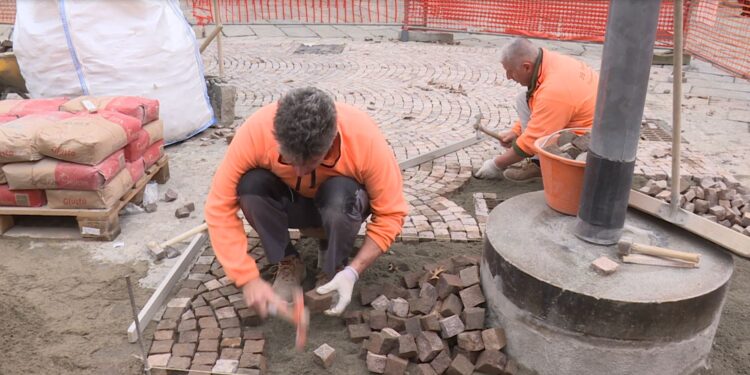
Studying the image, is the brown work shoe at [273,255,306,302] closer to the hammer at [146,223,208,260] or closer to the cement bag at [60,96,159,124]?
the hammer at [146,223,208,260]

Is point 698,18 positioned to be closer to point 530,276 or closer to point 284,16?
point 284,16

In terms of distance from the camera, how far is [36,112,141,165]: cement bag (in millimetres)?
4051

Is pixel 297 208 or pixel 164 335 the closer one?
pixel 164 335

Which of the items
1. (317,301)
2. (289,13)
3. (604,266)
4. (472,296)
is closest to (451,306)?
(472,296)

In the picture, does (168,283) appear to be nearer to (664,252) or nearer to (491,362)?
(491,362)

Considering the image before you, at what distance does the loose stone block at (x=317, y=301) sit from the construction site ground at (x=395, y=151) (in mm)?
156

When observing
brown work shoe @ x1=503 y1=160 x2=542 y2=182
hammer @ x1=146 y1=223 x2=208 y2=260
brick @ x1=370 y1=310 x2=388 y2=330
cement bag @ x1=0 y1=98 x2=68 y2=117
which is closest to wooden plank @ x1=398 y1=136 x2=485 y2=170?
brown work shoe @ x1=503 y1=160 x2=542 y2=182

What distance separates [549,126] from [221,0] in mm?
11708

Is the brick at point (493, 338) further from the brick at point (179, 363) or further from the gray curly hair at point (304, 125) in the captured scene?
the brick at point (179, 363)

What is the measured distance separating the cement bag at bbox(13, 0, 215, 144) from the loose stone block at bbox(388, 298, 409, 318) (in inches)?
143

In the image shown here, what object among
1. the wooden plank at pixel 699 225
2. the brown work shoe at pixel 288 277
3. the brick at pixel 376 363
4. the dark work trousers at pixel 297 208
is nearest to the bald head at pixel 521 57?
the wooden plank at pixel 699 225

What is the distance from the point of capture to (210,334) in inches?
128

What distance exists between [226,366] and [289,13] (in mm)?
12200

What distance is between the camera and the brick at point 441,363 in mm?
2995
